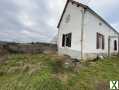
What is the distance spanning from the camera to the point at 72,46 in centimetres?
1619

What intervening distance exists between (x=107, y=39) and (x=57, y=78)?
13.3m

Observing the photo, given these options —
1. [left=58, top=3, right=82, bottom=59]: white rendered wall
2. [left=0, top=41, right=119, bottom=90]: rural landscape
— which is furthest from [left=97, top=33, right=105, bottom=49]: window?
[left=0, top=41, right=119, bottom=90]: rural landscape

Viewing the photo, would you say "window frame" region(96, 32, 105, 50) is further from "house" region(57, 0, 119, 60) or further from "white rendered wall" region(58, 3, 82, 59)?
"white rendered wall" region(58, 3, 82, 59)

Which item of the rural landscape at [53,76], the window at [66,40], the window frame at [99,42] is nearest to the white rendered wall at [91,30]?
the window frame at [99,42]

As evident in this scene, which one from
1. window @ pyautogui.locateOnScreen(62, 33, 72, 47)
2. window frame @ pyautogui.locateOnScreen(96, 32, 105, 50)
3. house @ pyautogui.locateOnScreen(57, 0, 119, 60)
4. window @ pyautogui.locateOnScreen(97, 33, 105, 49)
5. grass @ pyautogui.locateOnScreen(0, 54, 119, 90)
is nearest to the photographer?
grass @ pyautogui.locateOnScreen(0, 54, 119, 90)

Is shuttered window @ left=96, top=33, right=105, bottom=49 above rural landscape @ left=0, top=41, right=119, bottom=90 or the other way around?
above

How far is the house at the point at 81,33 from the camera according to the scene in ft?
50.1

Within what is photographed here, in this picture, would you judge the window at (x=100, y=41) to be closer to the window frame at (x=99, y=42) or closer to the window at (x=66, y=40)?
the window frame at (x=99, y=42)

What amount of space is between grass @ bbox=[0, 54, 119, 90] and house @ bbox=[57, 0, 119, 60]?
3.44 m

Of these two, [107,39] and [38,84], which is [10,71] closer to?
[38,84]

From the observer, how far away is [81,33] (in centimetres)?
1518

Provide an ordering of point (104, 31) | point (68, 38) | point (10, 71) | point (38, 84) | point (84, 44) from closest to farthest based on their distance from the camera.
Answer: point (38, 84) → point (10, 71) → point (84, 44) → point (68, 38) → point (104, 31)

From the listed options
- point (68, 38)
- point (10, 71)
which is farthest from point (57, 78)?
point (68, 38)

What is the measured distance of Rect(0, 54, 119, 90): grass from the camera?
854 cm
